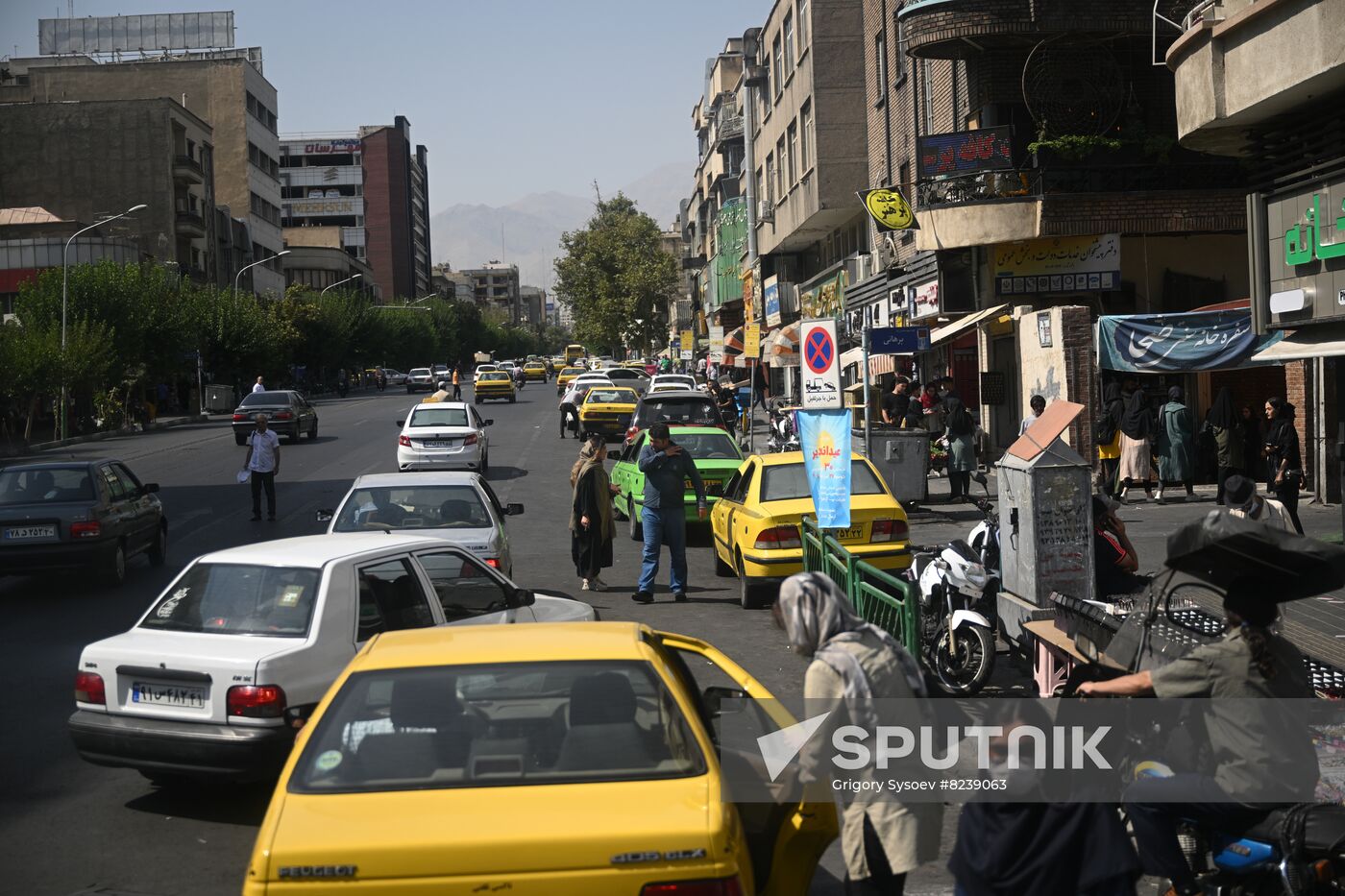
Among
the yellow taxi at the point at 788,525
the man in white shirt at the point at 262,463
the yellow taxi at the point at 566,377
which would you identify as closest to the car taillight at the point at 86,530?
the man in white shirt at the point at 262,463

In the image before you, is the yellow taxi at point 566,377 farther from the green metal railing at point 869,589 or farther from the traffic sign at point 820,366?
the green metal railing at point 869,589

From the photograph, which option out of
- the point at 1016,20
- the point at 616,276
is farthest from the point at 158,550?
the point at 616,276

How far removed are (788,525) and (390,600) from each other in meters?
5.79

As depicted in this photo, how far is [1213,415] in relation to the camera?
20.2 meters

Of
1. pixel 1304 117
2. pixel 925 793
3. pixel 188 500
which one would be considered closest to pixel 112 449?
pixel 188 500

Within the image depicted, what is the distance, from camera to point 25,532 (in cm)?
1456

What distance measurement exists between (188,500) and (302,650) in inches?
755

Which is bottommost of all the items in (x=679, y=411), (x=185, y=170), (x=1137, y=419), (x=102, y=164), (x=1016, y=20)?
(x=1137, y=419)

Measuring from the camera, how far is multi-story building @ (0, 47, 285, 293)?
3531 inches

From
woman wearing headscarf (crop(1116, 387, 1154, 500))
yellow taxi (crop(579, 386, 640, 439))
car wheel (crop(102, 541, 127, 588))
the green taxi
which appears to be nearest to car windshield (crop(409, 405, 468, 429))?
the green taxi

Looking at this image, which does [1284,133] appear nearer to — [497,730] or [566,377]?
[497,730]

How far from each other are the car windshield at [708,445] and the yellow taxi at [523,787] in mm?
13766

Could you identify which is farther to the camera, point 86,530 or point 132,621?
point 86,530

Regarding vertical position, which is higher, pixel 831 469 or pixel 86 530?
pixel 831 469
